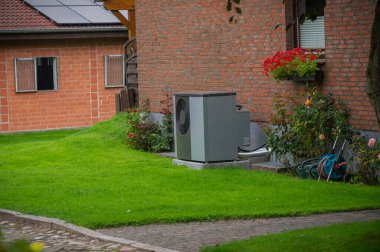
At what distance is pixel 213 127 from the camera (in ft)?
48.4

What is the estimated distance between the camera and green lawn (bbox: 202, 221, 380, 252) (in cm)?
776

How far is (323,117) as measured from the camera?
44.3 ft

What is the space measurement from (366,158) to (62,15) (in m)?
18.7

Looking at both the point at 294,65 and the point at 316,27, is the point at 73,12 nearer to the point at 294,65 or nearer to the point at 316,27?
the point at 316,27

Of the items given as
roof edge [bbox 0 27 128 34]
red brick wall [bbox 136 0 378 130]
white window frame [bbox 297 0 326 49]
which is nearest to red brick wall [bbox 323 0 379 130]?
red brick wall [bbox 136 0 378 130]

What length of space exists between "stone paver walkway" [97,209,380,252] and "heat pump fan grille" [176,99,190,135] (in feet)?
17.0

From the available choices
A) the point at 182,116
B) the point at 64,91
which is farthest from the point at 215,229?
the point at 64,91

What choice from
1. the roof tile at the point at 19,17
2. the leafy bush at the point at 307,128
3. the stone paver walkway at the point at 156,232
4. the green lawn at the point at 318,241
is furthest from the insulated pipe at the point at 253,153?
the roof tile at the point at 19,17

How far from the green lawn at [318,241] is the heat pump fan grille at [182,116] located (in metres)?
6.68

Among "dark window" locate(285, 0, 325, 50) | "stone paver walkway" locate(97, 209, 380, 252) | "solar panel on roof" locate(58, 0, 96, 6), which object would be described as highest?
"solar panel on roof" locate(58, 0, 96, 6)

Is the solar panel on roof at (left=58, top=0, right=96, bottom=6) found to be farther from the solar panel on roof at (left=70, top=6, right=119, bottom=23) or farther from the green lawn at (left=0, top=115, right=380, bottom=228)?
the green lawn at (left=0, top=115, right=380, bottom=228)

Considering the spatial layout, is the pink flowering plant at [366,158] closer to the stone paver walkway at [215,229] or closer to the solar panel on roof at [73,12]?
the stone paver walkway at [215,229]

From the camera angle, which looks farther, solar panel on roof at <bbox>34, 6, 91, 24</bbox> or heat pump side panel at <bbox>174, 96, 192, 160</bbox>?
solar panel on roof at <bbox>34, 6, 91, 24</bbox>

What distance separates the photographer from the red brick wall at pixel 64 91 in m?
28.1
